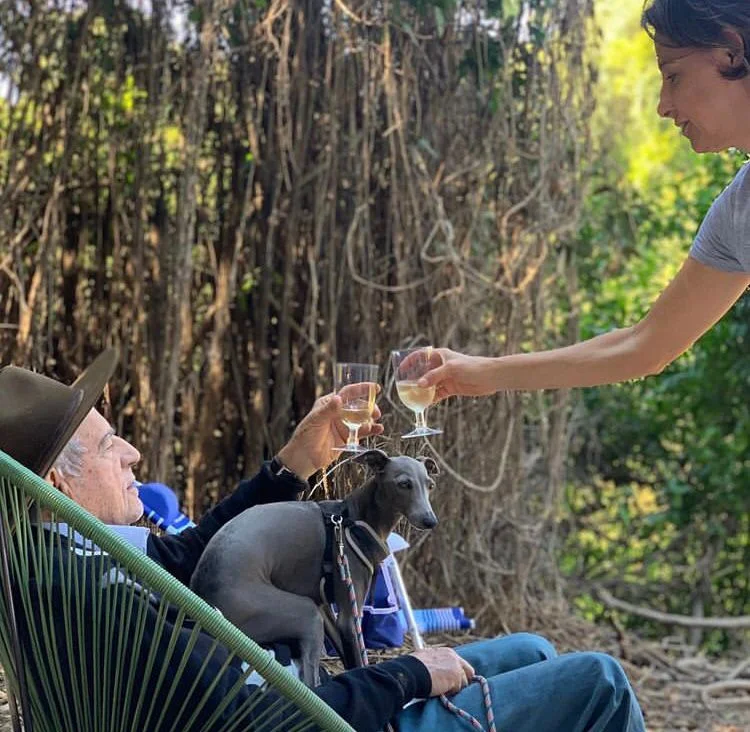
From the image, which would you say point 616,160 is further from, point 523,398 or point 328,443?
point 328,443

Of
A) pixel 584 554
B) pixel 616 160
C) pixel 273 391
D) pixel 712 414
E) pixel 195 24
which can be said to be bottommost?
pixel 584 554

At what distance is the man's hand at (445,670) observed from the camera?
1.85m

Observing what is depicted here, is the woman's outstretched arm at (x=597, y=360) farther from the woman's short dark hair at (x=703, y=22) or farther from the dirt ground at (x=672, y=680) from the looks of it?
the dirt ground at (x=672, y=680)

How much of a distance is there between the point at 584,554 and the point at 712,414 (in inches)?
40.4

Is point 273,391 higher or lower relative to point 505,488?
higher

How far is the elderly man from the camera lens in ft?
5.69

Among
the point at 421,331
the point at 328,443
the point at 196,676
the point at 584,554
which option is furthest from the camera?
the point at 584,554

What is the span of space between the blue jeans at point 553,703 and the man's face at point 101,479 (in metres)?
0.58

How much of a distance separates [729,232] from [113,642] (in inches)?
47.8

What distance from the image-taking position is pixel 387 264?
14.4 feet

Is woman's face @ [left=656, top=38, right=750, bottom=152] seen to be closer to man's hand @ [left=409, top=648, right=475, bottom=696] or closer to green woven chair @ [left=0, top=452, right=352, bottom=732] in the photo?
man's hand @ [left=409, top=648, right=475, bottom=696]

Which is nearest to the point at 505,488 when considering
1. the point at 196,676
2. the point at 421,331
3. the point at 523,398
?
the point at 523,398

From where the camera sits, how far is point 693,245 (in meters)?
2.21

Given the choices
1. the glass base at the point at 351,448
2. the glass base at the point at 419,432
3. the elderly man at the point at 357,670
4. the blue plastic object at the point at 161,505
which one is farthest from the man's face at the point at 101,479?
the blue plastic object at the point at 161,505
